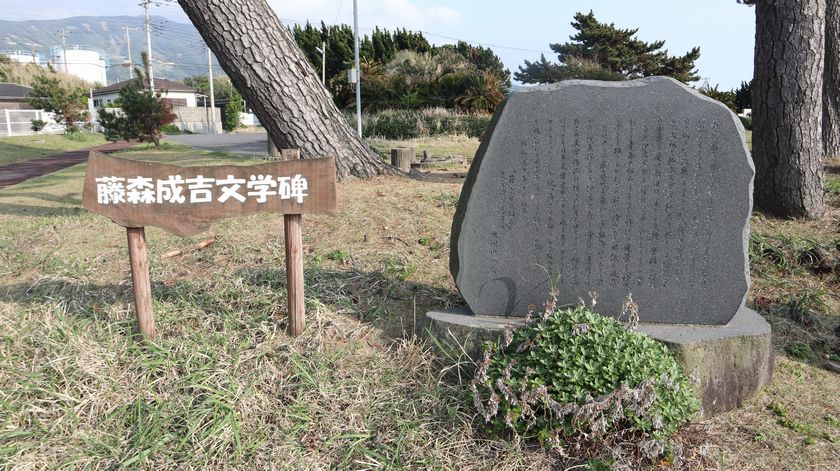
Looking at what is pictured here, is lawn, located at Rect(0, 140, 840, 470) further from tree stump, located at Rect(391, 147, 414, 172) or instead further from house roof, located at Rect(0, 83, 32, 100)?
house roof, located at Rect(0, 83, 32, 100)

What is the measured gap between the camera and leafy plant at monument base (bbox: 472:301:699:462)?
8.10ft

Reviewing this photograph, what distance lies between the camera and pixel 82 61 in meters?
73.3

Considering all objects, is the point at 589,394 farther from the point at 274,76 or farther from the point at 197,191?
the point at 274,76

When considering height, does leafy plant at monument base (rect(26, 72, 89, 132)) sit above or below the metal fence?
above

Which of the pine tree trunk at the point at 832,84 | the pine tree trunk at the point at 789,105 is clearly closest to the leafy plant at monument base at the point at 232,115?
the pine tree trunk at the point at 832,84

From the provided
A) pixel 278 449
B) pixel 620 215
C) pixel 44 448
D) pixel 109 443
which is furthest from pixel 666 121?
pixel 44 448

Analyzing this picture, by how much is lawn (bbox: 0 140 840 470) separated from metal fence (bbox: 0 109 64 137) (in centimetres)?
2894

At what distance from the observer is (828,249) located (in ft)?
15.4

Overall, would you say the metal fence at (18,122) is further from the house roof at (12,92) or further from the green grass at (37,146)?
the house roof at (12,92)

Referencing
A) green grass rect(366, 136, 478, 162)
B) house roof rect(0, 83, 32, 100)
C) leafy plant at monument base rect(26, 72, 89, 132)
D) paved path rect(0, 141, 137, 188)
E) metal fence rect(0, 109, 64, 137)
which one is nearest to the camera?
paved path rect(0, 141, 137, 188)

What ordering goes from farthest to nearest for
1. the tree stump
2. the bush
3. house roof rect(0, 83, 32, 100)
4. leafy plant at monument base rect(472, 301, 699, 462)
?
house roof rect(0, 83, 32, 100), the bush, the tree stump, leafy plant at monument base rect(472, 301, 699, 462)

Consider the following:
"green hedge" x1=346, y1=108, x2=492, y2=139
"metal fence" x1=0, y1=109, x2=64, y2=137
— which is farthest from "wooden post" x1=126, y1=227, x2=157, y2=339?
"metal fence" x1=0, y1=109, x2=64, y2=137

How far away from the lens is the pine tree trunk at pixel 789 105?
16.5 ft

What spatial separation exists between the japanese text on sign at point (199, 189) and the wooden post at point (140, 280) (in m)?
0.20
